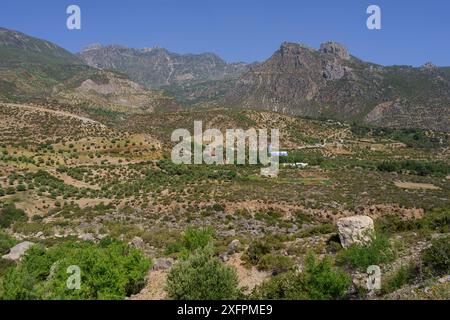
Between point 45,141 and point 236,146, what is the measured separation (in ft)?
148

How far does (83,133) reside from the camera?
78.9 meters

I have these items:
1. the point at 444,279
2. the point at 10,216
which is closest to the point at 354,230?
the point at 444,279

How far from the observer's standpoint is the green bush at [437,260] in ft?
58.3

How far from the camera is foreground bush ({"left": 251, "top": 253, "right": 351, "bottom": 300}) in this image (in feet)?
53.0

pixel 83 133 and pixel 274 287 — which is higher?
pixel 83 133

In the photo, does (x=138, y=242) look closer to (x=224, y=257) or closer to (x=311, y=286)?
(x=224, y=257)

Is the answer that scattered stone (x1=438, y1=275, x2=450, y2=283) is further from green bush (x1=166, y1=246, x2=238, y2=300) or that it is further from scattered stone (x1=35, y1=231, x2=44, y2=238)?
scattered stone (x1=35, y1=231, x2=44, y2=238)

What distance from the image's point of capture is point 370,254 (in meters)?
19.8

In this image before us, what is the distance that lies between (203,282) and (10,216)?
3000 cm

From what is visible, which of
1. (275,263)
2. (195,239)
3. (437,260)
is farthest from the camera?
(195,239)

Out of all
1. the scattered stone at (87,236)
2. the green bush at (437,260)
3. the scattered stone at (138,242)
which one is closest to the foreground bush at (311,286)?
the green bush at (437,260)

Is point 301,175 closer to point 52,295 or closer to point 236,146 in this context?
point 236,146

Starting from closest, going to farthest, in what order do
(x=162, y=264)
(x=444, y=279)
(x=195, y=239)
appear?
(x=444, y=279) → (x=162, y=264) → (x=195, y=239)

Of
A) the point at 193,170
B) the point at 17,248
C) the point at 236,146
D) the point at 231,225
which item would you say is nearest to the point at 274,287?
the point at 17,248
